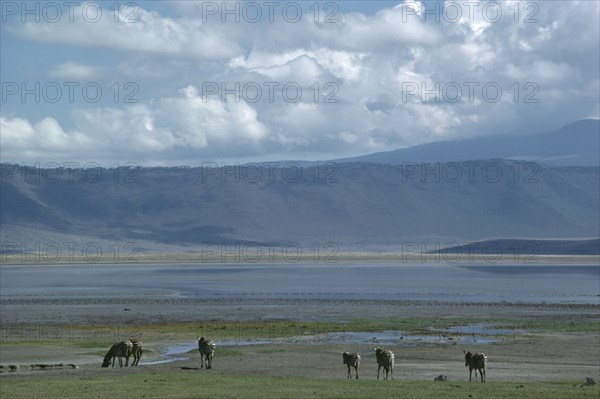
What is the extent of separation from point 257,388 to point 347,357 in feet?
16.8

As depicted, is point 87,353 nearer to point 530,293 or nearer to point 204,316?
point 204,316

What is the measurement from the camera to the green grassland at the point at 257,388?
2603cm

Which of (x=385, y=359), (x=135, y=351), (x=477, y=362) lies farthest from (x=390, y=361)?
(x=135, y=351)

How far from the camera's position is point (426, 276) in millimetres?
122688

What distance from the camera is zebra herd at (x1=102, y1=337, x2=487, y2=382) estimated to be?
30797mm

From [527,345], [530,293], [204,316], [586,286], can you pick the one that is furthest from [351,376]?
[586,286]

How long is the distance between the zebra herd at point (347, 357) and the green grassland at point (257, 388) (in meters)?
1.15

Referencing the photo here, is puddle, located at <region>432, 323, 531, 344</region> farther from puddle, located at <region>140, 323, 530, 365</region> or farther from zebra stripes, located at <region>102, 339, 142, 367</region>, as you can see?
zebra stripes, located at <region>102, 339, 142, 367</region>

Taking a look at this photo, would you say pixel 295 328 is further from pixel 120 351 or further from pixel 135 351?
pixel 120 351

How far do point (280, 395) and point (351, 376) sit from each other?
6.58 metres

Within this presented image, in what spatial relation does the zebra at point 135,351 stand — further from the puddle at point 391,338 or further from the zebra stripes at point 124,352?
the puddle at point 391,338

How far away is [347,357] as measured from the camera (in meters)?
32.1

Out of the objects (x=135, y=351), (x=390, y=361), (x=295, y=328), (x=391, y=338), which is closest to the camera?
(x=390, y=361)

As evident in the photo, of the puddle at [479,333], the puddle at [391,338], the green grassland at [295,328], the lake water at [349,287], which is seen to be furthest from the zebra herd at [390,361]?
the lake water at [349,287]
